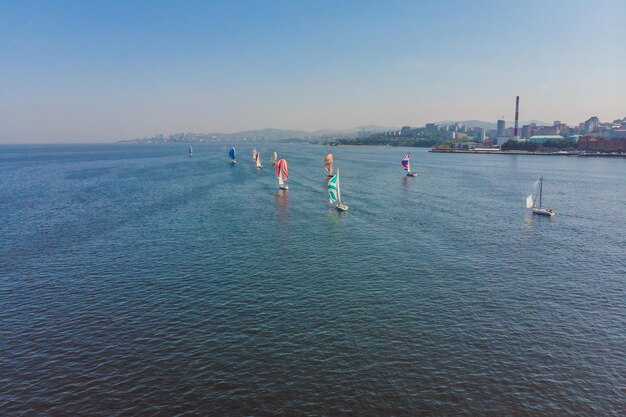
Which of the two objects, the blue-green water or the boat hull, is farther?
the boat hull

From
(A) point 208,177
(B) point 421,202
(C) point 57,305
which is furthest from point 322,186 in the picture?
(C) point 57,305

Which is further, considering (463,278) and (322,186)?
(322,186)

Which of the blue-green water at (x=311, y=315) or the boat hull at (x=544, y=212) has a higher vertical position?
the boat hull at (x=544, y=212)

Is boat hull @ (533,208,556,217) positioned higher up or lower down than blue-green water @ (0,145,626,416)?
higher up

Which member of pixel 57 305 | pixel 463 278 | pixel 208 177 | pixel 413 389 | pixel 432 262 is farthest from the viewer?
pixel 208 177

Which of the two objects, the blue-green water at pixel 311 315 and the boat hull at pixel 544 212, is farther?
the boat hull at pixel 544 212

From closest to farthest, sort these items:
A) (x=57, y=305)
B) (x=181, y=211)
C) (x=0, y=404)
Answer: (x=0, y=404), (x=57, y=305), (x=181, y=211)

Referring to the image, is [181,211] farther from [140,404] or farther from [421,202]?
[140,404]

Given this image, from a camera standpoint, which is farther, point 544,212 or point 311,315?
point 544,212
